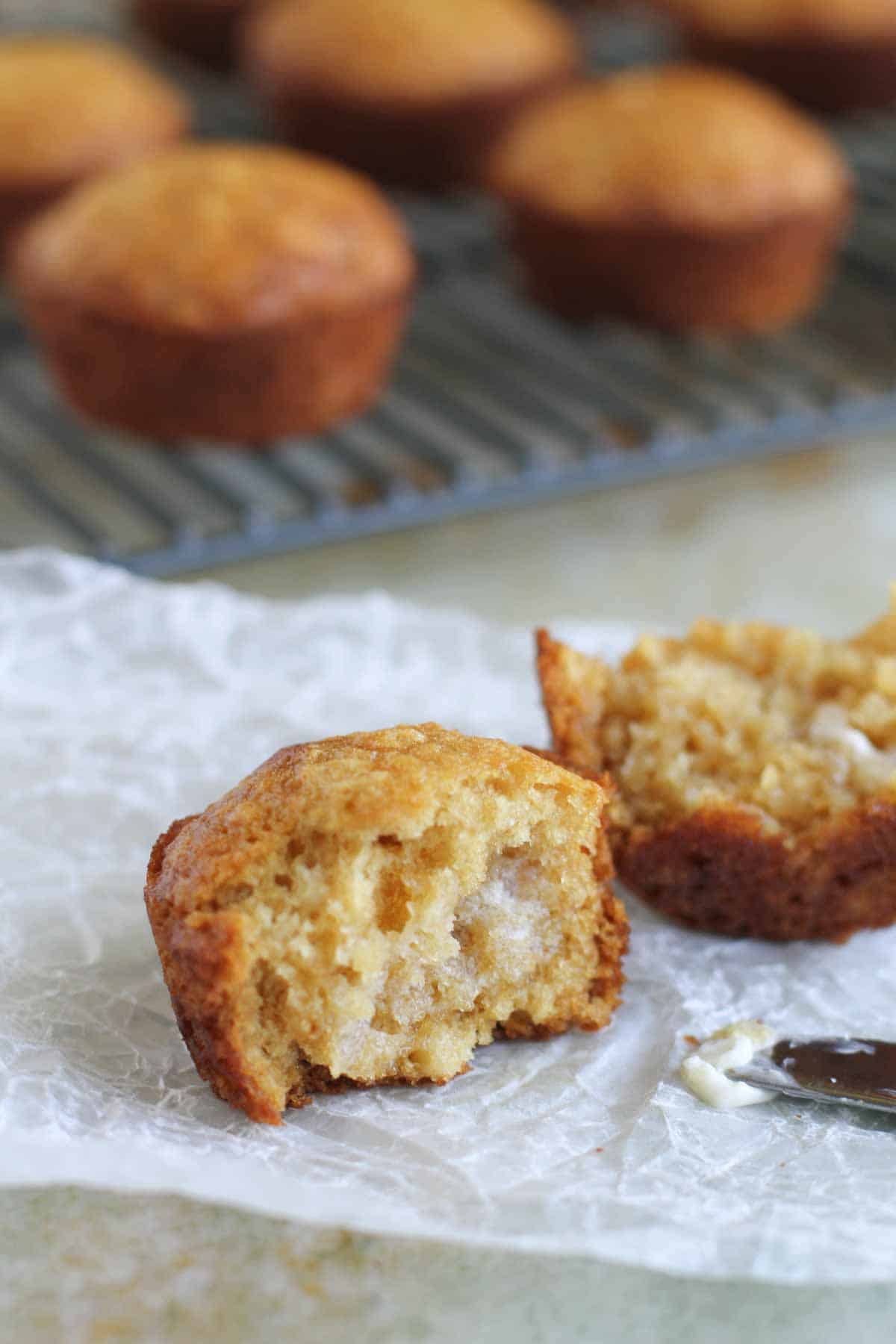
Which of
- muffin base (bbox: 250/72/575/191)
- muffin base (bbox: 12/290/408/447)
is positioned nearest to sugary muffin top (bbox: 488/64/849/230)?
muffin base (bbox: 250/72/575/191)

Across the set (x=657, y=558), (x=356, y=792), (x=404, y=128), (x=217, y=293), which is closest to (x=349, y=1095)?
(x=356, y=792)

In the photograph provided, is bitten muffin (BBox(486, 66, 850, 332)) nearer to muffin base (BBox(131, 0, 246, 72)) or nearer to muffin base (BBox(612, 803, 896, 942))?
muffin base (BBox(131, 0, 246, 72))

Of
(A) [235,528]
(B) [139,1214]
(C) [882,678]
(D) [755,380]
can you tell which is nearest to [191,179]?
(A) [235,528]

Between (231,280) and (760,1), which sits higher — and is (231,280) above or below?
below

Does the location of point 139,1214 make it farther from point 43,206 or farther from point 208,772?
point 43,206

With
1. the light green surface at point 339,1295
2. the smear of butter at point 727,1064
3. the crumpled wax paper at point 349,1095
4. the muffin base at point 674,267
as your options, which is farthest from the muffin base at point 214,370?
the light green surface at point 339,1295

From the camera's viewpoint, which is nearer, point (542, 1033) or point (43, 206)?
point (542, 1033)

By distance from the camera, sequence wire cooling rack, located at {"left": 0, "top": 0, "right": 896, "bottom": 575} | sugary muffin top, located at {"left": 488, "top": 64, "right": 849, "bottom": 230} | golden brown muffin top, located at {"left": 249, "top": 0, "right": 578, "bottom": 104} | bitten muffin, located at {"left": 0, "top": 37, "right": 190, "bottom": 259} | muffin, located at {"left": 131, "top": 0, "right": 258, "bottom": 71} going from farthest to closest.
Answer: muffin, located at {"left": 131, "top": 0, "right": 258, "bottom": 71} → golden brown muffin top, located at {"left": 249, "top": 0, "right": 578, "bottom": 104} → bitten muffin, located at {"left": 0, "top": 37, "right": 190, "bottom": 259} → sugary muffin top, located at {"left": 488, "top": 64, "right": 849, "bottom": 230} → wire cooling rack, located at {"left": 0, "top": 0, "right": 896, "bottom": 575}

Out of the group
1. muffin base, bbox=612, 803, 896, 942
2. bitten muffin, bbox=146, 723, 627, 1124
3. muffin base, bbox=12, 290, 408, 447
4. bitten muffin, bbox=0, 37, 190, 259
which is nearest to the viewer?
bitten muffin, bbox=146, 723, 627, 1124

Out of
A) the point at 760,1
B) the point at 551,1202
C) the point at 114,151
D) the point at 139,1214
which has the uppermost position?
the point at 760,1
